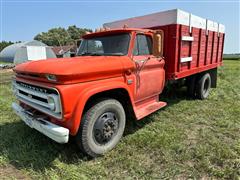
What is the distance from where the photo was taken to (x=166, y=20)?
199 inches

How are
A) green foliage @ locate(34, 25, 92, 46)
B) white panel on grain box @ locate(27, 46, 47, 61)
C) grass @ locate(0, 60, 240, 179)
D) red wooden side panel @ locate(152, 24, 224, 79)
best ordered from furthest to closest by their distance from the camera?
green foliage @ locate(34, 25, 92, 46), white panel on grain box @ locate(27, 46, 47, 61), red wooden side panel @ locate(152, 24, 224, 79), grass @ locate(0, 60, 240, 179)

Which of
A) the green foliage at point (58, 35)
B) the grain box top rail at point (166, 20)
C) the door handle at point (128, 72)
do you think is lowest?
the door handle at point (128, 72)

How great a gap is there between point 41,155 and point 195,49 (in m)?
4.76

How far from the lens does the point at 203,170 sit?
3184 millimetres

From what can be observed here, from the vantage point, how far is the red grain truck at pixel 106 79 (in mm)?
3072

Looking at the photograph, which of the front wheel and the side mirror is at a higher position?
the side mirror

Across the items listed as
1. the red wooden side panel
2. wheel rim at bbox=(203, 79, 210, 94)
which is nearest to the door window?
the red wooden side panel

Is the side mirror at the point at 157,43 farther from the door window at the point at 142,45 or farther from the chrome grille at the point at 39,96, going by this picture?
the chrome grille at the point at 39,96

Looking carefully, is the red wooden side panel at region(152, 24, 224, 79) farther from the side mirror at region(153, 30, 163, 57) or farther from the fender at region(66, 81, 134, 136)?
the fender at region(66, 81, 134, 136)

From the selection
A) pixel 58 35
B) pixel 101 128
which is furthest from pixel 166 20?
pixel 58 35

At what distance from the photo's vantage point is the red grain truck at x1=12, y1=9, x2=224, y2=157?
3072 millimetres

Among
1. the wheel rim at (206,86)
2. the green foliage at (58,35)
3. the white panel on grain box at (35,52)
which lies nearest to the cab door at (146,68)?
the wheel rim at (206,86)

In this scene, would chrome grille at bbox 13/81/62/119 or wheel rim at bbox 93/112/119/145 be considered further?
wheel rim at bbox 93/112/119/145

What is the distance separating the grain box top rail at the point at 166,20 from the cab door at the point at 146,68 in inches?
32.3
